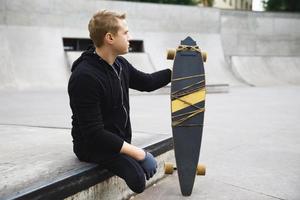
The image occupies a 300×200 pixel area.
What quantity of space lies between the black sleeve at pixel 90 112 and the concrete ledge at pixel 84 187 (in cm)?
25

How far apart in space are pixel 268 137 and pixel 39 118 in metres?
4.01

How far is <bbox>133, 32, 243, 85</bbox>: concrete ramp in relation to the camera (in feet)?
61.4

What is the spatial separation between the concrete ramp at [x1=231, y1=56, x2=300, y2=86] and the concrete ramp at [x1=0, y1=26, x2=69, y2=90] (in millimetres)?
8856

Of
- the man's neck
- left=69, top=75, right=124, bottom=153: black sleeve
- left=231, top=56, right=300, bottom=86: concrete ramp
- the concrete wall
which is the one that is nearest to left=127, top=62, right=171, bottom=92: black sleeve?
the man's neck

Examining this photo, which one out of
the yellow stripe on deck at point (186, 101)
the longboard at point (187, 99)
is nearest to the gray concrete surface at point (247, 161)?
the longboard at point (187, 99)

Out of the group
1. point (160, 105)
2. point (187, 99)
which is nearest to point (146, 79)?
point (187, 99)

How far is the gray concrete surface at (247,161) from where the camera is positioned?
324cm

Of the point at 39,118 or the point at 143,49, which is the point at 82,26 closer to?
the point at 143,49

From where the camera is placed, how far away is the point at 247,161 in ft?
13.9

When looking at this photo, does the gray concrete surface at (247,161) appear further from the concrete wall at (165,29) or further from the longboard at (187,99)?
the concrete wall at (165,29)

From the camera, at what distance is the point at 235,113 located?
27.4 feet

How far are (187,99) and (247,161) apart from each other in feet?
5.21

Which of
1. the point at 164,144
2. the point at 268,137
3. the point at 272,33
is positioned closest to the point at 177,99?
the point at 164,144

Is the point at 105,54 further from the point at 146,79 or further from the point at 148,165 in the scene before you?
the point at 148,165
